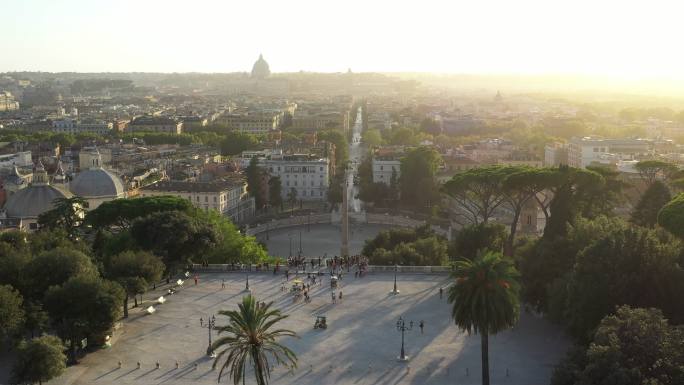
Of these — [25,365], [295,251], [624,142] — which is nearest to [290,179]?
[295,251]

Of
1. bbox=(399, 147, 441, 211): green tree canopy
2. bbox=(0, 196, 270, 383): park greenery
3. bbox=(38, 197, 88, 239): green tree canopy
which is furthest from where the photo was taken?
bbox=(399, 147, 441, 211): green tree canopy

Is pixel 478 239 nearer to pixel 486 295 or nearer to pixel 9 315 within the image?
pixel 486 295

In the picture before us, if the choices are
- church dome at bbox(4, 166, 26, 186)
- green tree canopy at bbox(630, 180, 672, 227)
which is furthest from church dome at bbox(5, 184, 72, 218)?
green tree canopy at bbox(630, 180, 672, 227)

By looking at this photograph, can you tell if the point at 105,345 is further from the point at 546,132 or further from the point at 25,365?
the point at 546,132

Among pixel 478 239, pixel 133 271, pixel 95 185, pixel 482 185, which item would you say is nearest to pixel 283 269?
pixel 133 271

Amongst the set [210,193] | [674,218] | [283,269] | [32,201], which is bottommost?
[210,193]

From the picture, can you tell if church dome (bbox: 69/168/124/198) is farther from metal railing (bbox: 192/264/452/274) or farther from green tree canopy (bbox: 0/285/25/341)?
green tree canopy (bbox: 0/285/25/341)

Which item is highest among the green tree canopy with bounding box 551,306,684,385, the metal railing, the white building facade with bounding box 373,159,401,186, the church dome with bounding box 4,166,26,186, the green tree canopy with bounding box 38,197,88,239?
the green tree canopy with bounding box 551,306,684,385
